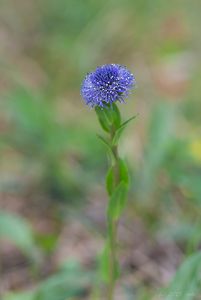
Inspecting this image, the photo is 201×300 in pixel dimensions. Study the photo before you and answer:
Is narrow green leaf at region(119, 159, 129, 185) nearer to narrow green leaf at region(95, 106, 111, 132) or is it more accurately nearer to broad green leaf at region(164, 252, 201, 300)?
narrow green leaf at region(95, 106, 111, 132)

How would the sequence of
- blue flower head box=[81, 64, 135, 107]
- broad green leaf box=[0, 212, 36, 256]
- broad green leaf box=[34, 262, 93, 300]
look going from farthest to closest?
broad green leaf box=[0, 212, 36, 256]
broad green leaf box=[34, 262, 93, 300]
blue flower head box=[81, 64, 135, 107]

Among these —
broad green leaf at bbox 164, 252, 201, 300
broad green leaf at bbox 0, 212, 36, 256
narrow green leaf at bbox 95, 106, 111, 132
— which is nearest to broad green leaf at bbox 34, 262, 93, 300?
broad green leaf at bbox 0, 212, 36, 256

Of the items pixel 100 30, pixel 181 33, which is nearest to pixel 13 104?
pixel 100 30

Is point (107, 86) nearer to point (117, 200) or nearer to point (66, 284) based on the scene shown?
point (117, 200)

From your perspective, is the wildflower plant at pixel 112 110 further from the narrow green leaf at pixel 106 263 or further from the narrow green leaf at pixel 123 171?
the narrow green leaf at pixel 106 263

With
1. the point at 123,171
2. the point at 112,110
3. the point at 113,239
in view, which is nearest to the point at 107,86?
the point at 112,110

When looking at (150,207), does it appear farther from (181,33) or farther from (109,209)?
(181,33)

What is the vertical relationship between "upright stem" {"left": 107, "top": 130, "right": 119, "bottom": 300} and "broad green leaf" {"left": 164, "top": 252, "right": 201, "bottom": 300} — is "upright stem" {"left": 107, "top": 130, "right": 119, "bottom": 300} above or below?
above

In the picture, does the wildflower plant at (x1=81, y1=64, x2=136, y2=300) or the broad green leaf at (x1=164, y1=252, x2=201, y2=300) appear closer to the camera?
the wildflower plant at (x1=81, y1=64, x2=136, y2=300)

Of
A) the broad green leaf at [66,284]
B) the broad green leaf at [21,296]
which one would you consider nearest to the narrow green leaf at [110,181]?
the broad green leaf at [66,284]
